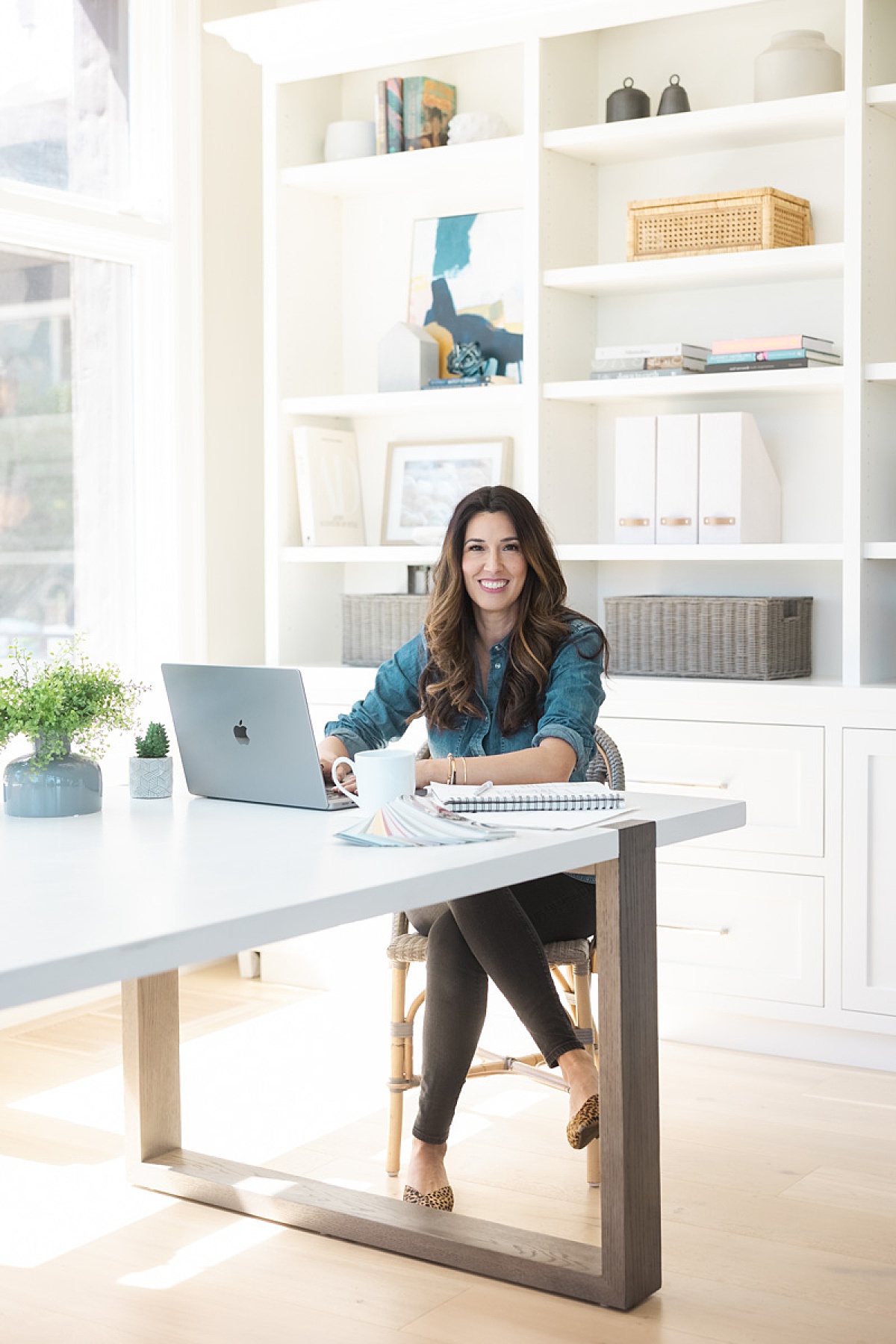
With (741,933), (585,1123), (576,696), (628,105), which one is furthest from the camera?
(628,105)

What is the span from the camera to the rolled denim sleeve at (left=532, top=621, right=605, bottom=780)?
2.52m

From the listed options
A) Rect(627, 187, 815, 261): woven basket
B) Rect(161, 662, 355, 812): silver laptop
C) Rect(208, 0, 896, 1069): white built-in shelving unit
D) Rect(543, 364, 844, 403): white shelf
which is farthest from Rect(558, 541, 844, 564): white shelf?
Rect(161, 662, 355, 812): silver laptop

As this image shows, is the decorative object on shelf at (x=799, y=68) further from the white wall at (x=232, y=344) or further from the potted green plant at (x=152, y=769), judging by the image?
the potted green plant at (x=152, y=769)

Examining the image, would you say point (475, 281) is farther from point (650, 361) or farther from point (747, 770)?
point (747, 770)

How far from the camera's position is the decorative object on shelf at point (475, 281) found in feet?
A: 13.2

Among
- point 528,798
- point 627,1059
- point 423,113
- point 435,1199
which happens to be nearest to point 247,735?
point 528,798

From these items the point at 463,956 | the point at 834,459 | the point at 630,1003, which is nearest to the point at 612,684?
the point at 834,459

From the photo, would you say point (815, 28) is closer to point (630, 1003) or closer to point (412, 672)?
point (412, 672)

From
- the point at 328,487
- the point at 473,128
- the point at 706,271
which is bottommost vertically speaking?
the point at 328,487

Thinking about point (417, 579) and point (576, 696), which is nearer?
point (576, 696)

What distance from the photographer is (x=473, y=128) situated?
12.7ft

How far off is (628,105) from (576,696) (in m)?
1.74

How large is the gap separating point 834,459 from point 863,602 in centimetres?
48

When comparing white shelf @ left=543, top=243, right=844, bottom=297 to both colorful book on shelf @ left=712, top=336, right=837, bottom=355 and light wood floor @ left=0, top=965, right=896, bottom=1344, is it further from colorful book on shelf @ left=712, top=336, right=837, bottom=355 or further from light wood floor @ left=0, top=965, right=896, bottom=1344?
light wood floor @ left=0, top=965, right=896, bottom=1344
